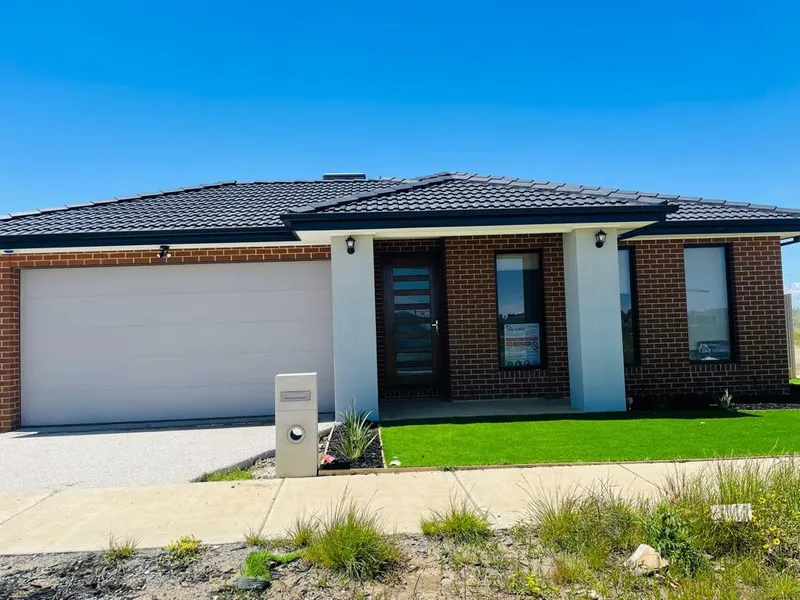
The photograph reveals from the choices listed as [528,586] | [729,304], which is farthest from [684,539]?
[729,304]

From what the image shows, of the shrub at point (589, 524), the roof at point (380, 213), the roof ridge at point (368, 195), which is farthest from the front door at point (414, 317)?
the shrub at point (589, 524)

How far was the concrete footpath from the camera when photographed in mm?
4477

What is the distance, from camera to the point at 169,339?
32.9 ft

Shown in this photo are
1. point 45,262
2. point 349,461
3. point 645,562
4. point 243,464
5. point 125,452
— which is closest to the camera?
point 645,562

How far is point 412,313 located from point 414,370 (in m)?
1.12

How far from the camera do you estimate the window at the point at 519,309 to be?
10688 millimetres

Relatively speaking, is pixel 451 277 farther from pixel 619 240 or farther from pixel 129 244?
pixel 129 244

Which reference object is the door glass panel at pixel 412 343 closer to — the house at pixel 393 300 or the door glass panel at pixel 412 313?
the house at pixel 393 300

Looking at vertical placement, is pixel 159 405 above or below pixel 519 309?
below

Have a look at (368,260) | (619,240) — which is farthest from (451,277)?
(619,240)

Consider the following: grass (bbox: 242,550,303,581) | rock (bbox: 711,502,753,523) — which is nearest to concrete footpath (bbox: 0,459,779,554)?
grass (bbox: 242,550,303,581)

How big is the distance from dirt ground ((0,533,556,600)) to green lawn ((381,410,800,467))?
2.43 metres

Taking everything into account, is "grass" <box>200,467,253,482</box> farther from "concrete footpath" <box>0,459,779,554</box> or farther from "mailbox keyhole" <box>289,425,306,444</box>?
"mailbox keyhole" <box>289,425,306,444</box>

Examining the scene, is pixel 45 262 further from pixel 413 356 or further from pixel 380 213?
pixel 413 356
